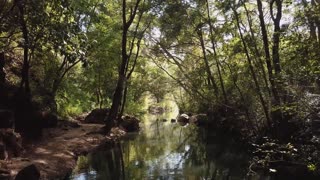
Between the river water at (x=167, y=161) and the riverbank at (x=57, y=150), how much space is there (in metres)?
0.57

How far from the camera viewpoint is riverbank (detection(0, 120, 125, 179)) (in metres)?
13.1

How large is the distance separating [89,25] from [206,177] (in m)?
16.1

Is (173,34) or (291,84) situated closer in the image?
(291,84)

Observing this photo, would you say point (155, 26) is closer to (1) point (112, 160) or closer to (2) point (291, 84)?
(1) point (112, 160)

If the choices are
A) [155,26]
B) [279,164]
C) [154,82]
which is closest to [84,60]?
[279,164]

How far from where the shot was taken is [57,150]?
680 inches

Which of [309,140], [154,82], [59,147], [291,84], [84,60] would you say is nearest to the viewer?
[84,60]

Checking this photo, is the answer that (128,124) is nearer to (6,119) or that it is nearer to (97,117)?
(97,117)

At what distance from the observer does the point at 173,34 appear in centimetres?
2588

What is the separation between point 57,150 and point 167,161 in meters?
5.20

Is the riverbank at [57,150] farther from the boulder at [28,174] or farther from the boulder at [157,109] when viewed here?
the boulder at [157,109]

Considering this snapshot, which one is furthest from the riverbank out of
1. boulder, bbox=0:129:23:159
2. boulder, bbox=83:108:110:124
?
boulder, bbox=83:108:110:124

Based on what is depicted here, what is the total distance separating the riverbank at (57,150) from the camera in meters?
13.1

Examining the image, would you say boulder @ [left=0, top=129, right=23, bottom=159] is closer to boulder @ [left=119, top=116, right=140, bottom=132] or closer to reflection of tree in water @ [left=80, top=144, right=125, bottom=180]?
reflection of tree in water @ [left=80, top=144, right=125, bottom=180]
